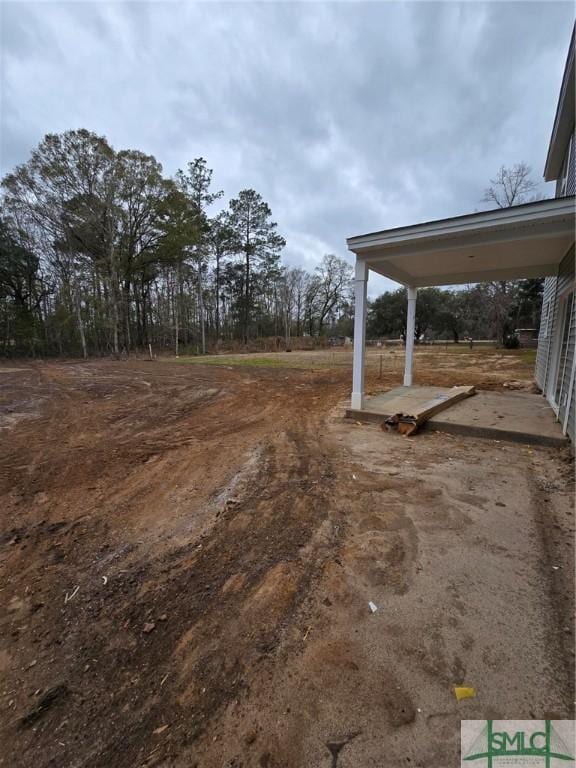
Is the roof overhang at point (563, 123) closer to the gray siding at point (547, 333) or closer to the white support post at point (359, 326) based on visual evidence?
the gray siding at point (547, 333)

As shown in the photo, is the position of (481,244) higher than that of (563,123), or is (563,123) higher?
(563,123)

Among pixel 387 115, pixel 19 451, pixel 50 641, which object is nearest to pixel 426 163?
pixel 387 115

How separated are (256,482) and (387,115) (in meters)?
11.7

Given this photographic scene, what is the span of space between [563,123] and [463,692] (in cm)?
900

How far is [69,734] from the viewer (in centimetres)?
117

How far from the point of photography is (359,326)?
557cm

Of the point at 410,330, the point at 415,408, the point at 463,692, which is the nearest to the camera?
the point at 463,692

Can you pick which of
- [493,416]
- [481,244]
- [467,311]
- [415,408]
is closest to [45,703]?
[415,408]

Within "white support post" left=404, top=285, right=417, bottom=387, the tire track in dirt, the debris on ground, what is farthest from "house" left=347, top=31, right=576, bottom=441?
the debris on ground
